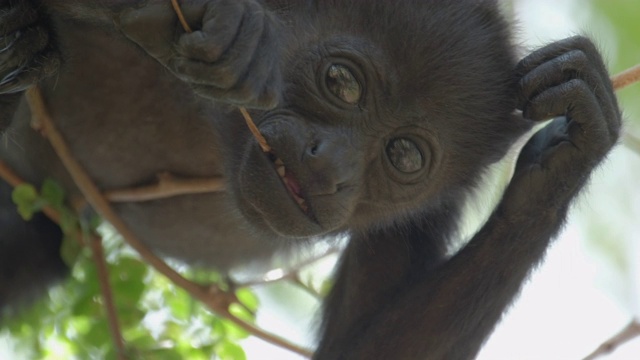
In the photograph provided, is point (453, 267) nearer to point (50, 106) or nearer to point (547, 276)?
point (547, 276)

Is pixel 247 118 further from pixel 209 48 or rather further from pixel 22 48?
pixel 22 48

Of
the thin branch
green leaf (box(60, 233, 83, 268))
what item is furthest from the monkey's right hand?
the thin branch

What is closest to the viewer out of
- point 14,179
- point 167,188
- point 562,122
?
point 562,122

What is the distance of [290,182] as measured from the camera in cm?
303

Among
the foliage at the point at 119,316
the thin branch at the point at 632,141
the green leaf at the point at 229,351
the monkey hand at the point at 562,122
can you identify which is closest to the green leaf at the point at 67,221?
→ the foliage at the point at 119,316

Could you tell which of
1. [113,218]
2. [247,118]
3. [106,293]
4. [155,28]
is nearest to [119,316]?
[106,293]

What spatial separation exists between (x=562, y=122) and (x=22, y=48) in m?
1.62

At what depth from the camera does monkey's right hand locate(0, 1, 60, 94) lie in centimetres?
288

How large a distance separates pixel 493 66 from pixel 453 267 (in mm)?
680

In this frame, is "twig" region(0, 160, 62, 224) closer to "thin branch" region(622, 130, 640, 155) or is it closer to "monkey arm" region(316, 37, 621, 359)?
"monkey arm" region(316, 37, 621, 359)

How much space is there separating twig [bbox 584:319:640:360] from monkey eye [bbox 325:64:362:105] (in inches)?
46.0

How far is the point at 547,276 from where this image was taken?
14.6 ft

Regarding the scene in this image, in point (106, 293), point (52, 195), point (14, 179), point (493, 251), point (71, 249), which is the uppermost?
point (14, 179)

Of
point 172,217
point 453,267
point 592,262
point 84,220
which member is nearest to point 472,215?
point 453,267
